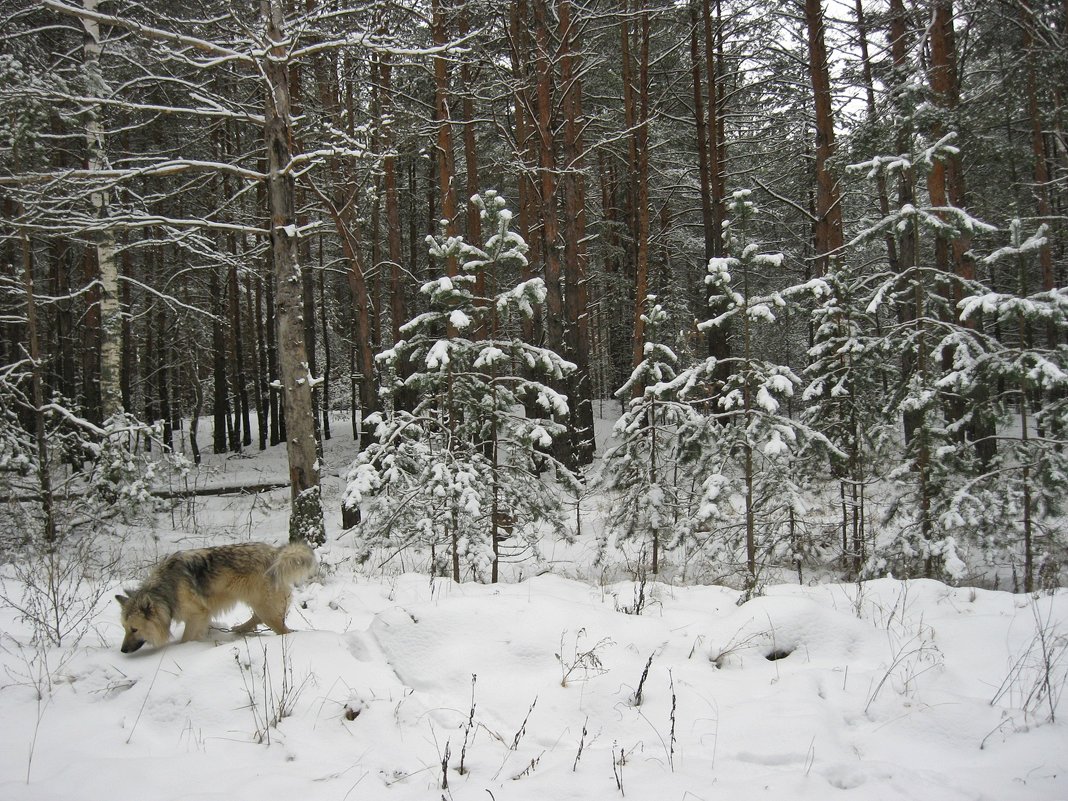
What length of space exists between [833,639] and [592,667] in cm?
193

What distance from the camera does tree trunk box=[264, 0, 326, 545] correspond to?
314 inches

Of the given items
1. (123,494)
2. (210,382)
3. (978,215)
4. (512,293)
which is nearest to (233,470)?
(123,494)

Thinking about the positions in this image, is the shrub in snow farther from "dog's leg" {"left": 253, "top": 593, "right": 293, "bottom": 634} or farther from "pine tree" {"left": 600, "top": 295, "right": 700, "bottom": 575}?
"dog's leg" {"left": 253, "top": 593, "right": 293, "bottom": 634}

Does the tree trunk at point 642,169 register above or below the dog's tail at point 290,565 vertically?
above

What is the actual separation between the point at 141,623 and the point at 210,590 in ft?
1.51

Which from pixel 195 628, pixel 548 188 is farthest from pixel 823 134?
pixel 195 628

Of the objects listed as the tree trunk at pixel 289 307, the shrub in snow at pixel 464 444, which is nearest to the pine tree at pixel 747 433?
the shrub in snow at pixel 464 444

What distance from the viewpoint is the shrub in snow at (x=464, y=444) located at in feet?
23.9

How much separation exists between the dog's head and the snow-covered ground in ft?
0.44

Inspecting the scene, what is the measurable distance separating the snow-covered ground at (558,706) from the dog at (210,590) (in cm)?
21

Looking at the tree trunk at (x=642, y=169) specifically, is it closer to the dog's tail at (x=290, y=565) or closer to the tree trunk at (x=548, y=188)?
the tree trunk at (x=548, y=188)

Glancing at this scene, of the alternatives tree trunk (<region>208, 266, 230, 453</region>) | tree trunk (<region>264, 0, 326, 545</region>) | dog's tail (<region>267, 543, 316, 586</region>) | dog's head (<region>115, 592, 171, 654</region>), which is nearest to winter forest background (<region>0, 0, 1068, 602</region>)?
tree trunk (<region>264, 0, 326, 545</region>)

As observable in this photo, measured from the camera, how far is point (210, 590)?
14.8ft

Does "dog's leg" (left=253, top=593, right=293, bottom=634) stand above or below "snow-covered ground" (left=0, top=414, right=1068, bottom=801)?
above
